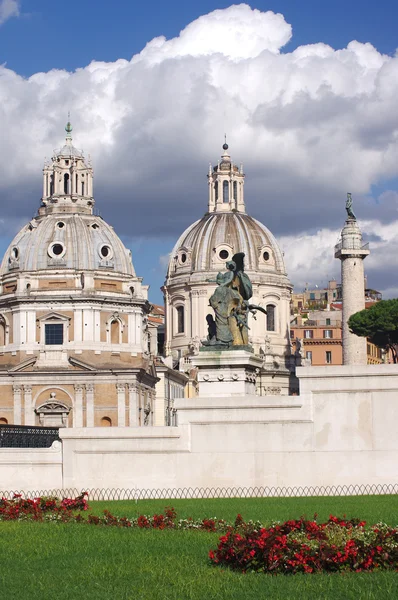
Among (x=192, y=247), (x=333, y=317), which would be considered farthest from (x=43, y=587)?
(x=333, y=317)

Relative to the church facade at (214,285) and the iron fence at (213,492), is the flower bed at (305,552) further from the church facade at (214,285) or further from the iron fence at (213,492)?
the church facade at (214,285)

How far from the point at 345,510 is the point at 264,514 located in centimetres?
181

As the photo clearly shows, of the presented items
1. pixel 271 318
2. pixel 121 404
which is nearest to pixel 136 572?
pixel 121 404

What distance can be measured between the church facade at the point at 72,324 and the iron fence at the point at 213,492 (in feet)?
172

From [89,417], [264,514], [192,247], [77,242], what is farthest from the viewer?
[192,247]

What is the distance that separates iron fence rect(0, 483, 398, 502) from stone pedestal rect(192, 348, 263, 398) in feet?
10.0

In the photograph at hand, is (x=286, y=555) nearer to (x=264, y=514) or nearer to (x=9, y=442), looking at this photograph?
(x=264, y=514)

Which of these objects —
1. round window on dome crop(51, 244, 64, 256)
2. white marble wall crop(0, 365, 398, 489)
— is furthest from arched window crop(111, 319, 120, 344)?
white marble wall crop(0, 365, 398, 489)

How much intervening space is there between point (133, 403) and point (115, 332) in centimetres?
701

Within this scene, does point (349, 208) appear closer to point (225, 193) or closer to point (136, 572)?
point (225, 193)

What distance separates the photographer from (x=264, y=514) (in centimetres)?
2358

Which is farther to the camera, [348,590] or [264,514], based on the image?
[264,514]

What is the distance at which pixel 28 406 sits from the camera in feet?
285

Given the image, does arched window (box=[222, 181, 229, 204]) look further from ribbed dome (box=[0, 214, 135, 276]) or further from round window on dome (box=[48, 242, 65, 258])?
round window on dome (box=[48, 242, 65, 258])
